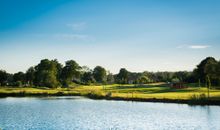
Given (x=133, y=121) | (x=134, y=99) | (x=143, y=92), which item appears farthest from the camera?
(x=143, y=92)

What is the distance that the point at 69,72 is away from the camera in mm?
187875

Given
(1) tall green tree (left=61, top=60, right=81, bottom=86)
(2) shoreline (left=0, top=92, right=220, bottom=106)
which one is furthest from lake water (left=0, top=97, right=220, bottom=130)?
(1) tall green tree (left=61, top=60, right=81, bottom=86)

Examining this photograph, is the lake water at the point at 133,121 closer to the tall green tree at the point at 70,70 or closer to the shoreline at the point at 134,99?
the shoreline at the point at 134,99

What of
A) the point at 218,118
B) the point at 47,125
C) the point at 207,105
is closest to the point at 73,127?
the point at 47,125

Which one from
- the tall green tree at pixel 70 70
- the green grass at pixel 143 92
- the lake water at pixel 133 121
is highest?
the tall green tree at pixel 70 70

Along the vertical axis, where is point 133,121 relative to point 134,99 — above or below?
below

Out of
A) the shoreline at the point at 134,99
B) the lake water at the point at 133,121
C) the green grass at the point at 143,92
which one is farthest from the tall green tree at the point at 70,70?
the lake water at the point at 133,121

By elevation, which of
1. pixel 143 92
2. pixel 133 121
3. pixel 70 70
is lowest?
pixel 133 121

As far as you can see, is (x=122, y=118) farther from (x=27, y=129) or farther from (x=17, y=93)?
(x=17, y=93)

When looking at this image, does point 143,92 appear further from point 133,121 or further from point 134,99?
point 133,121

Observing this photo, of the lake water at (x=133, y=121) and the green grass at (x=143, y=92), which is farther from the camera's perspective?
the green grass at (x=143, y=92)

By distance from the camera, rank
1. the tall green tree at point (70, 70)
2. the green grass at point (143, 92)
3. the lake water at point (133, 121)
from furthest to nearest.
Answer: the tall green tree at point (70, 70)
the green grass at point (143, 92)
the lake water at point (133, 121)

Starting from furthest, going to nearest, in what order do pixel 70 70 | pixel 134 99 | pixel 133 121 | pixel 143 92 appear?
1. pixel 70 70
2. pixel 143 92
3. pixel 134 99
4. pixel 133 121

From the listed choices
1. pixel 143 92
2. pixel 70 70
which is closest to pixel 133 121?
pixel 143 92
